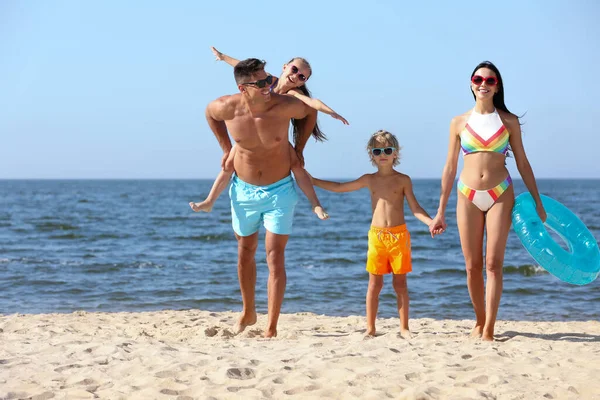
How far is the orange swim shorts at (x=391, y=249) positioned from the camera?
597cm

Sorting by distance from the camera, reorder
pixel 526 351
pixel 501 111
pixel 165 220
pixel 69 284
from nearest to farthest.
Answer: pixel 526 351 → pixel 501 111 → pixel 69 284 → pixel 165 220

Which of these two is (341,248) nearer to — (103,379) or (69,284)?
(69,284)

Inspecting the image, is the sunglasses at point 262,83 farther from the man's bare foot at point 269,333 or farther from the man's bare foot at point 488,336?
the man's bare foot at point 488,336

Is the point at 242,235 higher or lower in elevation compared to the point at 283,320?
higher

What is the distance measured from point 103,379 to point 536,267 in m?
10.7

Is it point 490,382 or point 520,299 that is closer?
point 490,382

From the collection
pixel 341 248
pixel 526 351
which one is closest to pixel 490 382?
pixel 526 351

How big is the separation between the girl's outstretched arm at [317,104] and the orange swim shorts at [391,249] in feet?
3.46

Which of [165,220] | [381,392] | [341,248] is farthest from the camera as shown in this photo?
[165,220]

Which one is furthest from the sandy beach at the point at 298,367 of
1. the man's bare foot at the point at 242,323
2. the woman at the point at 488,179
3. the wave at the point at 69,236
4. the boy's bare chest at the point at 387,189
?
the wave at the point at 69,236

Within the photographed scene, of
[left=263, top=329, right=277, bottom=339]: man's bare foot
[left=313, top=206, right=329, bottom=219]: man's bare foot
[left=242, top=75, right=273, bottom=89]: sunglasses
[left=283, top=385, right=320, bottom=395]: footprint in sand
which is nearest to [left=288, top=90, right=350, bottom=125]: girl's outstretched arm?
[left=242, top=75, right=273, bottom=89]: sunglasses

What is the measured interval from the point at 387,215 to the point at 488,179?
0.86 metres

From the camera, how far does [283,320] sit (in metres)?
7.96

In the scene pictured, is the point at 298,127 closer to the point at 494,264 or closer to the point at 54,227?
the point at 494,264
